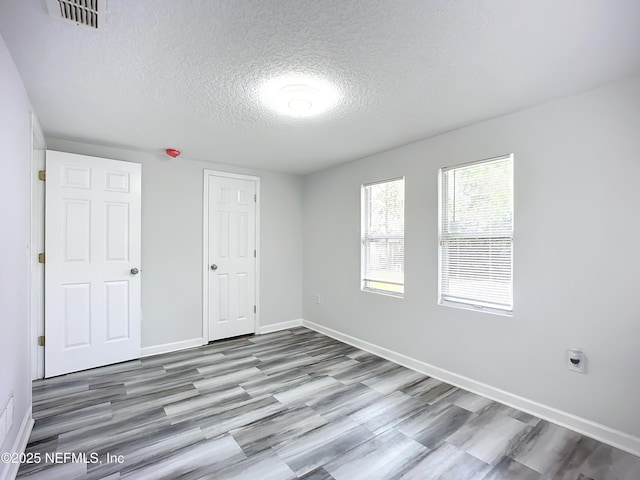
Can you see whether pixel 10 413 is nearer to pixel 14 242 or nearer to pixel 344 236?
pixel 14 242

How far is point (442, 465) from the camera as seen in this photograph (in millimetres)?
1830

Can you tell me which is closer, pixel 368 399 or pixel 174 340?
pixel 368 399

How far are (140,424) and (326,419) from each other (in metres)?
1.34

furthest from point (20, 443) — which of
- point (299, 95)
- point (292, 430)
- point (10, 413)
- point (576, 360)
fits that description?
point (576, 360)

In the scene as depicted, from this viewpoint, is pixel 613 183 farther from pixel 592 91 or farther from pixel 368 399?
pixel 368 399

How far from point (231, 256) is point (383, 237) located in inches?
80.3

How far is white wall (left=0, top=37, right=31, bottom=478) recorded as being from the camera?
160 centimetres

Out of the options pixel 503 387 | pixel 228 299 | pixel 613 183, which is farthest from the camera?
pixel 228 299

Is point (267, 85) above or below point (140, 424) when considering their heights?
Result: above

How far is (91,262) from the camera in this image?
3.21m

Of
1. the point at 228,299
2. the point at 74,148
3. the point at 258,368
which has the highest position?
the point at 74,148

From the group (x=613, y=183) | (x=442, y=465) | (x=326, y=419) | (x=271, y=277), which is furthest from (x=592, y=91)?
(x=271, y=277)

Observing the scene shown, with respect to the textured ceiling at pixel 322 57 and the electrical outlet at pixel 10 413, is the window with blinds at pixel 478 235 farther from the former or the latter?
the electrical outlet at pixel 10 413

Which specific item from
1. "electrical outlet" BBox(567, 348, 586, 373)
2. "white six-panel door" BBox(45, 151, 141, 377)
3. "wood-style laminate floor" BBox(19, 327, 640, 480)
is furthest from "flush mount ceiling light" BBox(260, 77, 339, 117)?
"electrical outlet" BBox(567, 348, 586, 373)
